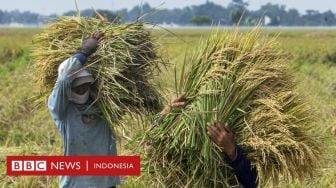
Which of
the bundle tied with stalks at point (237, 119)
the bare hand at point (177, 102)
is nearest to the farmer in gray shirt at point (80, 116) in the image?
the bundle tied with stalks at point (237, 119)

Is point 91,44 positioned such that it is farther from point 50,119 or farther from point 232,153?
point 50,119

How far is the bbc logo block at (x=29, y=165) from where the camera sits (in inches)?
166

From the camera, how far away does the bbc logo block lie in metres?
4.21

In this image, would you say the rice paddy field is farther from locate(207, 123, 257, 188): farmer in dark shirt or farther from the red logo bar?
locate(207, 123, 257, 188): farmer in dark shirt

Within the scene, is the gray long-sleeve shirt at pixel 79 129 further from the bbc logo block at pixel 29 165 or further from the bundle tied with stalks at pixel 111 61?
the bbc logo block at pixel 29 165

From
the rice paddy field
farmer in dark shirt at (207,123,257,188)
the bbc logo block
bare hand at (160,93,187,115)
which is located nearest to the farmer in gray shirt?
the rice paddy field

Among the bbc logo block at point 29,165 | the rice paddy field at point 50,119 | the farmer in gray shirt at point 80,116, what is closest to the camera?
the farmer in gray shirt at point 80,116

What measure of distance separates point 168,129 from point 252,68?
590 millimetres

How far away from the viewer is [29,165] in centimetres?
442

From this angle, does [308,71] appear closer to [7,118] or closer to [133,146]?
[7,118]

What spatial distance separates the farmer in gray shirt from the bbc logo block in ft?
2.00

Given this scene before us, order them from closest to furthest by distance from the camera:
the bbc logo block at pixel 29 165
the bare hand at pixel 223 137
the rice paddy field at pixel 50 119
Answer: the bare hand at pixel 223 137
the rice paddy field at pixel 50 119
the bbc logo block at pixel 29 165

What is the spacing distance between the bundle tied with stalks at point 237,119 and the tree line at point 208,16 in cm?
27

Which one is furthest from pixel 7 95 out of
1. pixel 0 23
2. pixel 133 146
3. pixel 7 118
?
pixel 0 23
